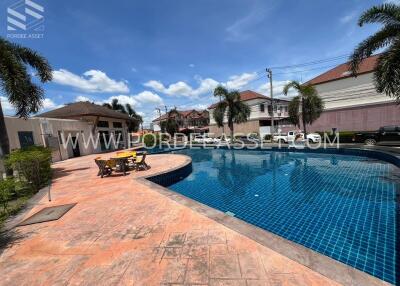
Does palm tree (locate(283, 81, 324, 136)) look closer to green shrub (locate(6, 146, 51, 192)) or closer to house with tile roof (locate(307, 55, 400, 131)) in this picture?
house with tile roof (locate(307, 55, 400, 131))

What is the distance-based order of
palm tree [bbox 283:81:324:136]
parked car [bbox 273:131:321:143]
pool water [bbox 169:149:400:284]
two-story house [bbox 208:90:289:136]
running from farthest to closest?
two-story house [bbox 208:90:289:136]
parked car [bbox 273:131:321:143]
palm tree [bbox 283:81:324:136]
pool water [bbox 169:149:400:284]

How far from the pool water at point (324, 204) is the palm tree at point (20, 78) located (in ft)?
24.7

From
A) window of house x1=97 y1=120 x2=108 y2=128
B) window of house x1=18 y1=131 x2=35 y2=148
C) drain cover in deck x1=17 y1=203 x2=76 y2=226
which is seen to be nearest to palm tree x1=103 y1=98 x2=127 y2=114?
window of house x1=97 y1=120 x2=108 y2=128

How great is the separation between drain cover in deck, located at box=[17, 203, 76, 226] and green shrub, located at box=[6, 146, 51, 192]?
114 inches

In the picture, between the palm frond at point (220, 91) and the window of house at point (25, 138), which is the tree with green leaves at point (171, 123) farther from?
the window of house at point (25, 138)

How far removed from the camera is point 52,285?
2.74m

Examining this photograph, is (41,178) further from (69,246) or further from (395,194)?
(395,194)

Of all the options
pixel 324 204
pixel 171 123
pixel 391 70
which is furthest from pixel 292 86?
pixel 171 123

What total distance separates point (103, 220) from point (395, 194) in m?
9.19

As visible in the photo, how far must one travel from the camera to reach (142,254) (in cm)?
336

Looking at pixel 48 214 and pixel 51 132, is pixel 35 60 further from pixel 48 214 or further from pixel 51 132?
pixel 48 214

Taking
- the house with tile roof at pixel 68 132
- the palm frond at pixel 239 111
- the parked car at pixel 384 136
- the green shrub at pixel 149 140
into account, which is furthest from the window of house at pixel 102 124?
the parked car at pixel 384 136

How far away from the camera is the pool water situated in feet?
13.9

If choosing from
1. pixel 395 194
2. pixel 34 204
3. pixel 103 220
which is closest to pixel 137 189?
pixel 103 220
